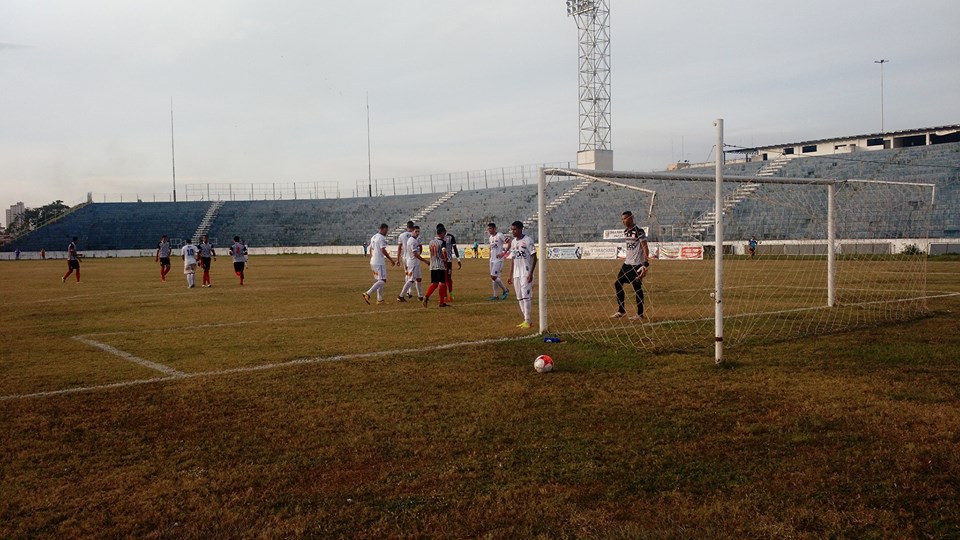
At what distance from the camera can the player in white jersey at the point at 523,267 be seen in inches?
491

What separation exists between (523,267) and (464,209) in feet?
187

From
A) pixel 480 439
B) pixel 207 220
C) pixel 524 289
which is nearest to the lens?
pixel 480 439

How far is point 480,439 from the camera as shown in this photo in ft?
18.6

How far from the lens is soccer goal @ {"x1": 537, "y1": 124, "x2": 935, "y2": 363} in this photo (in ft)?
36.8

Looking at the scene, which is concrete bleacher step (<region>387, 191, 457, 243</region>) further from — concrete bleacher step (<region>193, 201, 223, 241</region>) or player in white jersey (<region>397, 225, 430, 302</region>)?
player in white jersey (<region>397, 225, 430, 302</region>)

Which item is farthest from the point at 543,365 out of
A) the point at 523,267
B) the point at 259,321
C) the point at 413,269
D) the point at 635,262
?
the point at 413,269

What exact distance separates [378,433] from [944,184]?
1868 inches

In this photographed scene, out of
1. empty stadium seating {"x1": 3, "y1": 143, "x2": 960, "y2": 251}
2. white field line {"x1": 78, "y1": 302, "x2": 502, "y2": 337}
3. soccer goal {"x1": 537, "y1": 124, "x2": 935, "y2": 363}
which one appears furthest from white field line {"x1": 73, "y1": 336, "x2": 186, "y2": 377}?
empty stadium seating {"x1": 3, "y1": 143, "x2": 960, "y2": 251}

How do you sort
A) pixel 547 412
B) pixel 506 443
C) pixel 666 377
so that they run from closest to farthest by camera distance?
pixel 506 443
pixel 547 412
pixel 666 377

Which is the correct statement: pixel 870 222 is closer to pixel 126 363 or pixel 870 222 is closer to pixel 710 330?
pixel 710 330

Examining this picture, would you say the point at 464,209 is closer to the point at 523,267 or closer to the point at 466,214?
the point at 466,214

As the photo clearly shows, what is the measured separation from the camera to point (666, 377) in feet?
26.0

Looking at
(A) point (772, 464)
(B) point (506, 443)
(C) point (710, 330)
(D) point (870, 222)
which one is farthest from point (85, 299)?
(D) point (870, 222)

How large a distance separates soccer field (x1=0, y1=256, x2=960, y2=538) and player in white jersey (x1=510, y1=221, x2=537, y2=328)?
5.55 feet
